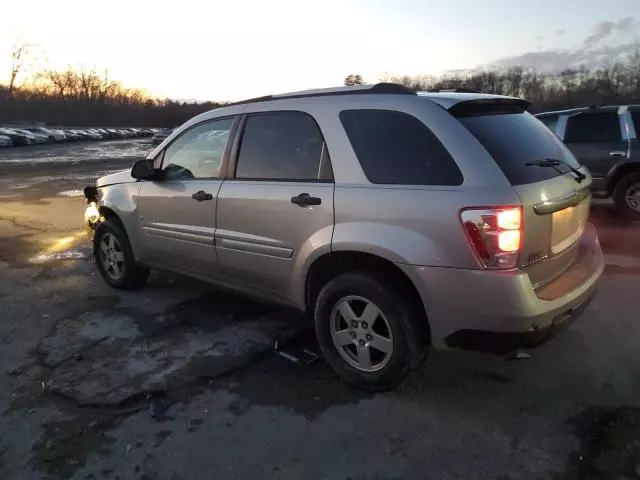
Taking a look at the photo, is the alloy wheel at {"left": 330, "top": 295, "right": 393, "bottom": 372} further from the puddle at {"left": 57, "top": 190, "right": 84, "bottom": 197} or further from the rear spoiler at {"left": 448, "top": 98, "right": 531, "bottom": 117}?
the puddle at {"left": 57, "top": 190, "right": 84, "bottom": 197}

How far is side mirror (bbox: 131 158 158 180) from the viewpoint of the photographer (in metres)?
4.63

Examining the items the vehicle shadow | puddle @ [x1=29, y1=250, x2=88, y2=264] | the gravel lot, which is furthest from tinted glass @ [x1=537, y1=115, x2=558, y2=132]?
puddle @ [x1=29, y1=250, x2=88, y2=264]

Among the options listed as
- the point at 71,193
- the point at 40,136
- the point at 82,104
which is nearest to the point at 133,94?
the point at 82,104

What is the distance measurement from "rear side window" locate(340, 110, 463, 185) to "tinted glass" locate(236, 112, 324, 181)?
0.30m

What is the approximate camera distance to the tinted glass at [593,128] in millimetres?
8461

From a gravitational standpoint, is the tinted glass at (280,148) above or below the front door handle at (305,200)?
above

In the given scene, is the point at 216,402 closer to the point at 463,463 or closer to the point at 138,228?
the point at 463,463

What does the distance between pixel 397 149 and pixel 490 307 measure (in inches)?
41.0

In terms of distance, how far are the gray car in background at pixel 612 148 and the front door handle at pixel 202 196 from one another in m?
6.44

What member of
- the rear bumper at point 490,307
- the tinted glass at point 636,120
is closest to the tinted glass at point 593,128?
the tinted glass at point 636,120

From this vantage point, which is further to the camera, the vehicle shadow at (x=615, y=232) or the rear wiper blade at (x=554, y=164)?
the vehicle shadow at (x=615, y=232)

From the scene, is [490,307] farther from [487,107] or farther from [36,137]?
[36,137]

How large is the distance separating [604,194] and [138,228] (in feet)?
24.5

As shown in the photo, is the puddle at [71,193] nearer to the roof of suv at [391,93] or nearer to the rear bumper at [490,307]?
the roof of suv at [391,93]
